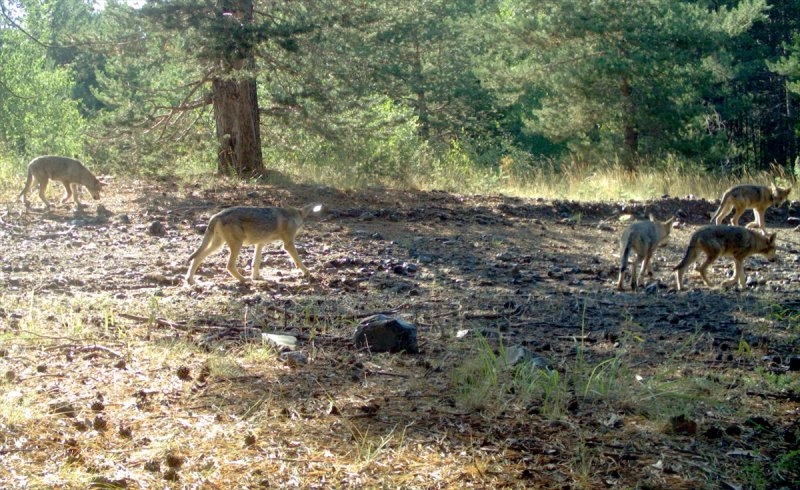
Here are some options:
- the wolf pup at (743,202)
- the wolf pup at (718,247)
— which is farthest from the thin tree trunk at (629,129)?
the wolf pup at (718,247)

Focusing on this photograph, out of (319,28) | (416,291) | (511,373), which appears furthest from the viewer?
(319,28)

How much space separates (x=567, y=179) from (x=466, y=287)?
1455cm

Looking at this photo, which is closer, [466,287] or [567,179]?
[466,287]

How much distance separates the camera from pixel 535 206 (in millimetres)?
16453

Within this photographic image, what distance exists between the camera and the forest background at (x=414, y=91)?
15.9 meters

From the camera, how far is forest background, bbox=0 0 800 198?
52.3ft

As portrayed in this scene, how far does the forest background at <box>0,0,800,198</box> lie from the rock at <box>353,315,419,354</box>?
486 centimetres

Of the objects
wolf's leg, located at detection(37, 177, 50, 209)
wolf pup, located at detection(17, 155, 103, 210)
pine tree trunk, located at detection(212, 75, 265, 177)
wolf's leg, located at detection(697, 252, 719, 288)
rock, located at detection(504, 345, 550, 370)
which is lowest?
wolf's leg, located at detection(697, 252, 719, 288)

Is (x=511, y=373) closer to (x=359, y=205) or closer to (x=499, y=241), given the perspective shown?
(x=499, y=241)

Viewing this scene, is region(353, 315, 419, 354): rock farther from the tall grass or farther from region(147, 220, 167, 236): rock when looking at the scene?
the tall grass

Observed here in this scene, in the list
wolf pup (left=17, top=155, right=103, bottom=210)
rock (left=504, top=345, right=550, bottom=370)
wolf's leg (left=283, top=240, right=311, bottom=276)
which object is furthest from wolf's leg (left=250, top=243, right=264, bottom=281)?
wolf pup (left=17, top=155, right=103, bottom=210)

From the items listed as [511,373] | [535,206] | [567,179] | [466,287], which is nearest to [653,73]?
[567,179]

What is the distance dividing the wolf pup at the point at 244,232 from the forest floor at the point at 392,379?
11.5 inches

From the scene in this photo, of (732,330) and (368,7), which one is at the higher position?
(368,7)
